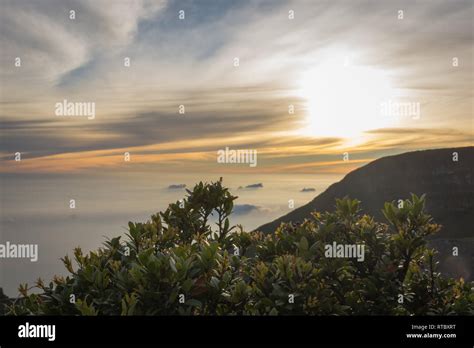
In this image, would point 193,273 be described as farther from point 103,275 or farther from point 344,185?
point 344,185

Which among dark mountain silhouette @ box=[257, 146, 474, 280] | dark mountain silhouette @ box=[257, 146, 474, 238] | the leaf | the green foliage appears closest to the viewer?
the green foliage

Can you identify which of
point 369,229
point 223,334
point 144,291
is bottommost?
point 223,334

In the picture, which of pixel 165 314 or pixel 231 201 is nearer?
pixel 165 314

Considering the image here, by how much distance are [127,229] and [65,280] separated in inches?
57.5

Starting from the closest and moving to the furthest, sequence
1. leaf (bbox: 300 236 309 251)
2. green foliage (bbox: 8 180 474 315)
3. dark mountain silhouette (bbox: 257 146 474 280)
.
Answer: green foliage (bbox: 8 180 474 315) < leaf (bbox: 300 236 309 251) < dark mountain silhouette (bbox: 257 146 474 280)

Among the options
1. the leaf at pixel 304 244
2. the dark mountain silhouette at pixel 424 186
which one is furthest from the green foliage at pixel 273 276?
the dark mountain silhouette at pixel 424 186

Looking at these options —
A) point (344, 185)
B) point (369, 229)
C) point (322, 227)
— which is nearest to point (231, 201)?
point (322, 227)

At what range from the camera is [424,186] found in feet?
305

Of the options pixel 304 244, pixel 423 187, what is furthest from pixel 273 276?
pixel 423 187

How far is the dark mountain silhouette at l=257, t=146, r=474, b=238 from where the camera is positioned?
259 feet

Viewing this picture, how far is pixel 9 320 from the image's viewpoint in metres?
8.13

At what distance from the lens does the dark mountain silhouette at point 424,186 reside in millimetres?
78938

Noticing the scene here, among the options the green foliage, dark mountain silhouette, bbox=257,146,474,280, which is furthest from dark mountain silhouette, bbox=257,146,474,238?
the green foliage

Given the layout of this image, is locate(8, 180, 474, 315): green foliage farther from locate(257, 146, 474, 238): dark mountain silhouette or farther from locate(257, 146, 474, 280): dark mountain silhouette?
locate(257, 146, 474, 238): dark mountain silhouette
